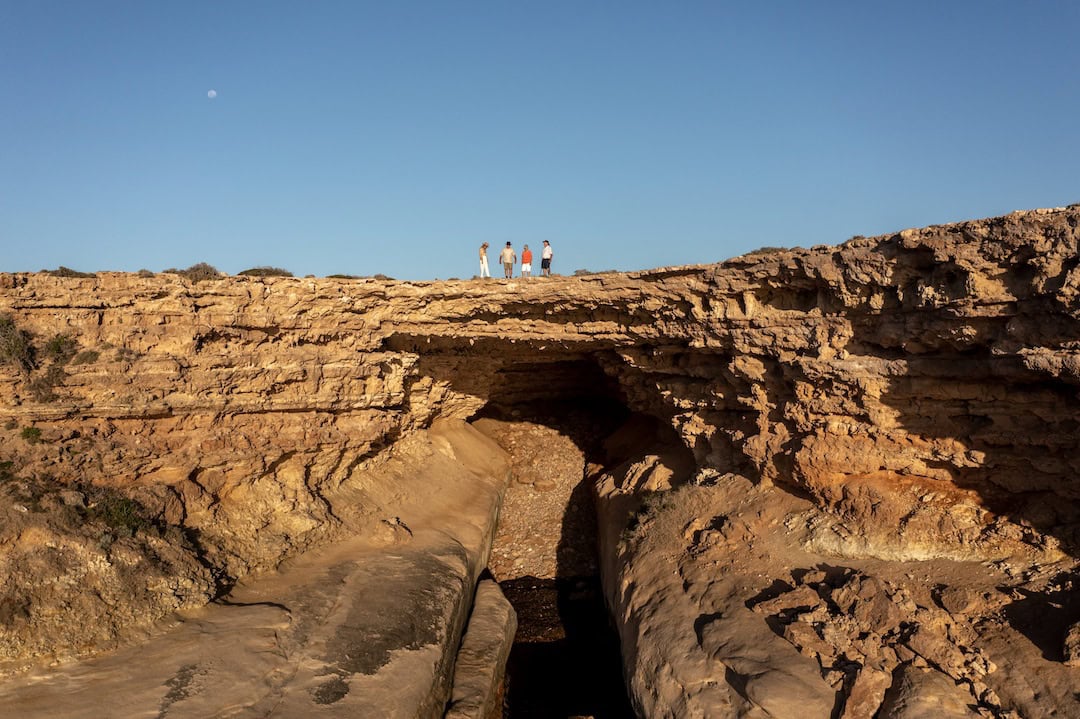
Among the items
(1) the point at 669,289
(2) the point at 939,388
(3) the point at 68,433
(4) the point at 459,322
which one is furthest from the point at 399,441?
(2) the point at 939,388

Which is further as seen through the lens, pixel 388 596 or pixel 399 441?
pixel 399 441

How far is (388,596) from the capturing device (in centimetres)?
1158

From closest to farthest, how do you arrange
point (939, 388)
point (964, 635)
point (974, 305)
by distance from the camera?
point (964, 635) → point (974, 305) → point (939, 388)

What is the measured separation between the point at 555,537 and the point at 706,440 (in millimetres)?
5187

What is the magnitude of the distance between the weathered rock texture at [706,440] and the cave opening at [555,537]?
1.16 m

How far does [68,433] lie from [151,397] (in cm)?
150

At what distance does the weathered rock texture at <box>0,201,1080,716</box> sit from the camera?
9188 millimetres

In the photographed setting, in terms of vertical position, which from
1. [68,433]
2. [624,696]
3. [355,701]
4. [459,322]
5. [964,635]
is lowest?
[624,696]

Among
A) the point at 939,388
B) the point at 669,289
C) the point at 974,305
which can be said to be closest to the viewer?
the point at 974,305

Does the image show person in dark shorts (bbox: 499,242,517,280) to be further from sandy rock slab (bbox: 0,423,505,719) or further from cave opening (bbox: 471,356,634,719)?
sandy rock slab (bbox: 0,423,505,719)

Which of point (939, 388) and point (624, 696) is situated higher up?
point (939, 388)

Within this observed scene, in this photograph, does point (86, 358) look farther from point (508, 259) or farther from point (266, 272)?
point (508, 259)

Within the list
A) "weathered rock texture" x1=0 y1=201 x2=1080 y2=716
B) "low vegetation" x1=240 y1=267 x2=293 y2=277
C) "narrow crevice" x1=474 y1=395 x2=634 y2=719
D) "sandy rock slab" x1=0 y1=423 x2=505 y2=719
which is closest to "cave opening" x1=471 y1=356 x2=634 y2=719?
"narrow crevice" x1=474 y1=395 x2=634 y2=719

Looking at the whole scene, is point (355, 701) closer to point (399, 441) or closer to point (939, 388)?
A: point (399, 441)
